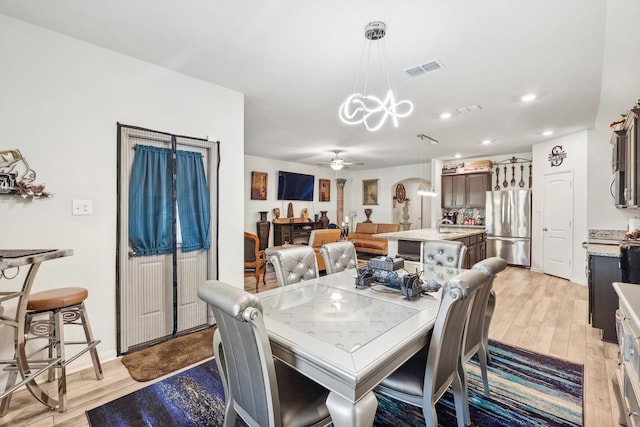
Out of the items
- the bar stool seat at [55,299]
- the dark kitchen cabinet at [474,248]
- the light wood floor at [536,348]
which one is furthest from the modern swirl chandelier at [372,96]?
the dark kitchen cabinet at [474,248]

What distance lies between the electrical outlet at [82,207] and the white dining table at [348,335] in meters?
1.62

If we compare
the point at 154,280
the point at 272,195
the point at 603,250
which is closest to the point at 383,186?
the point at 272,195

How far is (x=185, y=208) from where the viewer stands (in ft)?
9.27

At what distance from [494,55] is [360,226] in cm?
654

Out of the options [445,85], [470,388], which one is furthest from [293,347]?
[445,85]

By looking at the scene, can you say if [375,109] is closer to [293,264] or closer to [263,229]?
[293,264]

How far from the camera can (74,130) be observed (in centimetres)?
223

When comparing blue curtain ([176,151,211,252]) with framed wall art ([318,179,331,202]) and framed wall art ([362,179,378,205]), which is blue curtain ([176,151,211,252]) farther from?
framed wall art ([362,179,378,205])

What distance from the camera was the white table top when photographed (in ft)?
3.51

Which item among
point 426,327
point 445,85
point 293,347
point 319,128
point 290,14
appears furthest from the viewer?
point 319,128

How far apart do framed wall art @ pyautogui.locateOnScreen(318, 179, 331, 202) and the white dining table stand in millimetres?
7056

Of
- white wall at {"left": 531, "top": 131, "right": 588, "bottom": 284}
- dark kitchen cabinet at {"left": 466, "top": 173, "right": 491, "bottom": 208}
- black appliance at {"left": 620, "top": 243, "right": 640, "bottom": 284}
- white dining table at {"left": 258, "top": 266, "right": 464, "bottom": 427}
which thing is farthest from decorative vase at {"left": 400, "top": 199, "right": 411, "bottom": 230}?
white dining table at {"left": 258, "top": 266, "right": 464, "bottom": 427}

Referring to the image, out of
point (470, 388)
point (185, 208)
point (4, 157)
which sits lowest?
point (470, 388)

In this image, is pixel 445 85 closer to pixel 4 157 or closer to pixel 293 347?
pixel 293 347
